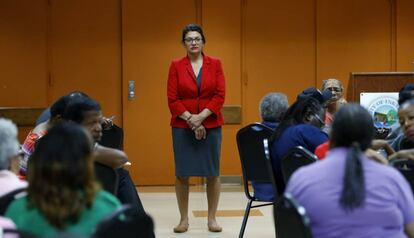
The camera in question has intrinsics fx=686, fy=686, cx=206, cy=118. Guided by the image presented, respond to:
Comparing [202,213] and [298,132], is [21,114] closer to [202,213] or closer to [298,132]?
[202,213]

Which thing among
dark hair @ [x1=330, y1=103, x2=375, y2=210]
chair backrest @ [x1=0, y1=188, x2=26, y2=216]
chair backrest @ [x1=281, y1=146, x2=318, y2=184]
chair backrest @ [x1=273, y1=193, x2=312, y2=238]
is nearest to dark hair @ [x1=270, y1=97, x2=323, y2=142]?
chair backrest @ [x1=281, y1=146, x2=318, y2=184]

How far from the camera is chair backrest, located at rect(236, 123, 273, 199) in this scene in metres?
4.66

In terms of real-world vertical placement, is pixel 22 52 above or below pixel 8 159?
above

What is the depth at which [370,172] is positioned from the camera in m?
2.36

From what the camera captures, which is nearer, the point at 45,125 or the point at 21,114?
the point at 45,125

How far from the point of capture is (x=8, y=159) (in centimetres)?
251

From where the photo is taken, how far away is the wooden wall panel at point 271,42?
28.5 feet

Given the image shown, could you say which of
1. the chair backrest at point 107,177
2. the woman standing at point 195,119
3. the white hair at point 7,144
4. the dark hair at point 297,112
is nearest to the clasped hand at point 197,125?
the woman standing at point 195,119

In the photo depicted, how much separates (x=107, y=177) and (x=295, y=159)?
96 centimetres

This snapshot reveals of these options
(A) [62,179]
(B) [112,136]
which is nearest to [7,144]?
Answer: (A) [62,179]

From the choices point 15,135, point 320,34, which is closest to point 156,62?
point 320,34

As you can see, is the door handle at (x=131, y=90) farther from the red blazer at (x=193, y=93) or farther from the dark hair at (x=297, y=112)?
the dark hair at (x=297, y=112)

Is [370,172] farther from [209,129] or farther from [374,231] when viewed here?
[209,129]

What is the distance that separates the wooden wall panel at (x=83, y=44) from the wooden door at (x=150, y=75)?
19 centimetres
